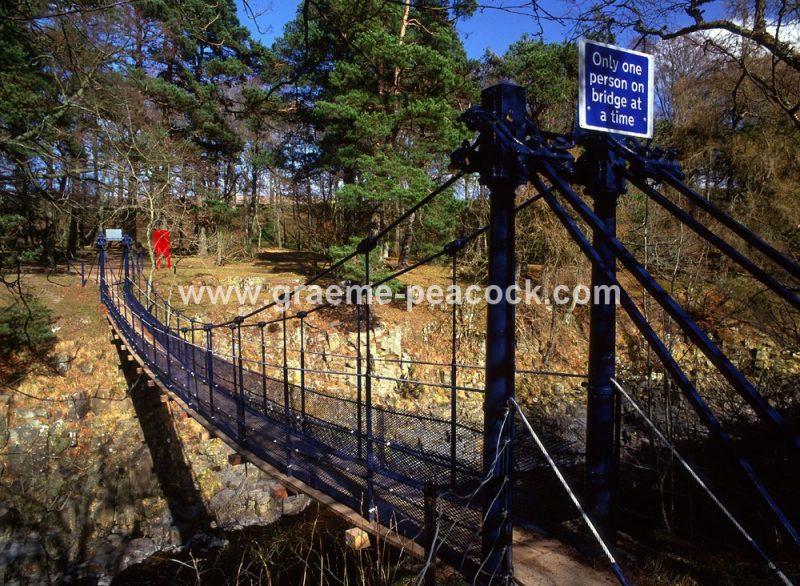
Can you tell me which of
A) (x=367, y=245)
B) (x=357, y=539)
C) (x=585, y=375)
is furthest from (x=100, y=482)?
(x=585, y=375)

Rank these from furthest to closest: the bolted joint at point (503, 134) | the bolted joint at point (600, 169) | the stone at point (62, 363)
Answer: the stone at point (62, 363) → the bolted joint at point (600, 169) → the bolted joint at point (503, 134)

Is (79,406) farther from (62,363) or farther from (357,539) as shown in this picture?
(357,539)

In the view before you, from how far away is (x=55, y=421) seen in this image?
682 cm

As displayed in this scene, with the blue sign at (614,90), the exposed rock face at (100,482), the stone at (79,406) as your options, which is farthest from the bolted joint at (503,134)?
the stone at (79,406)

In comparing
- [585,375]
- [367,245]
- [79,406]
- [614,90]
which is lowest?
[79,406]

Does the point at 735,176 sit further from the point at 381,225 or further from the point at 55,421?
the point at 55,421

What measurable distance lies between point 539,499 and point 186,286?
29.0 ft

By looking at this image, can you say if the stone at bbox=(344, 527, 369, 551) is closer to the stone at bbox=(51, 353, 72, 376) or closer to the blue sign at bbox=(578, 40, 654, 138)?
the blue sign at bbox=(578, 40, 654, 138)

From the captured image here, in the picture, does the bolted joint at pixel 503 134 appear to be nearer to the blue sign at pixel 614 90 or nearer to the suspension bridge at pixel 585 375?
the suspension bridge at pixel 585 375

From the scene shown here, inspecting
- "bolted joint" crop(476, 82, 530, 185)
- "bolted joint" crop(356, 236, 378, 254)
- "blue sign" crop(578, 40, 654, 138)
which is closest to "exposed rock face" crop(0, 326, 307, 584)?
"bolted joint" crop(356, 236, 378, 254)

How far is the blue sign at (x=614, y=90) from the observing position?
1350mm

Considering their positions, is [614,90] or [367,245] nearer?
[614,90]

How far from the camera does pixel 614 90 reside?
140 cm

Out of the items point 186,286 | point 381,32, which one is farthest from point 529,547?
point 186,286
